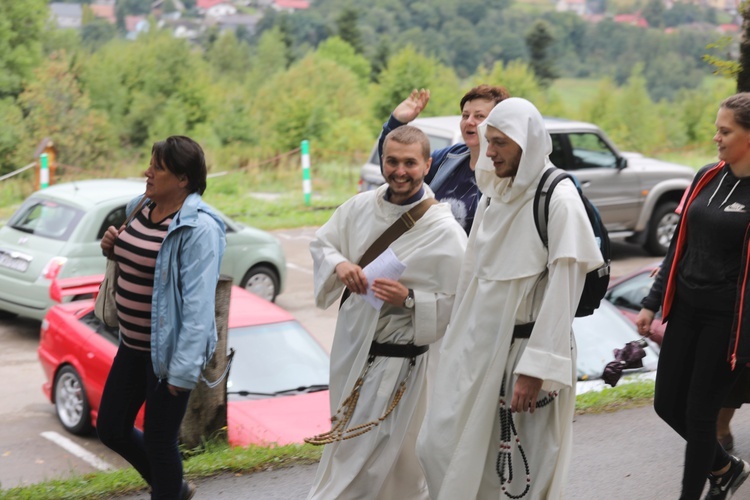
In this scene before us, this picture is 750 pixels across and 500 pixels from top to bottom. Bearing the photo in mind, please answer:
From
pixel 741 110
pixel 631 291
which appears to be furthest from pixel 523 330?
pixel 631 291

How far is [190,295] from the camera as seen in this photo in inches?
167

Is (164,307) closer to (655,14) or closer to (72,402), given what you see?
(72,402)

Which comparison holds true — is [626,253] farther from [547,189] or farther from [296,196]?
[547,189]

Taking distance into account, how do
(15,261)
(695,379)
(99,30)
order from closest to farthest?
(695,379) < (15,261) < (99,30)

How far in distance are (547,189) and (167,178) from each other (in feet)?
5.15

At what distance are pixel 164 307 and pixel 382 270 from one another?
88cm

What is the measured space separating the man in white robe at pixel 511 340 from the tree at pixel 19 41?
43.3m

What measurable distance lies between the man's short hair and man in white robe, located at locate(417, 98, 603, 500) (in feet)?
1.04

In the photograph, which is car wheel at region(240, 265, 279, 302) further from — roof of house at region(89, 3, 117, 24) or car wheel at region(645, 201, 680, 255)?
roof of house at region(89, 3, 117, 24)

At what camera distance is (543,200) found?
3.83 m

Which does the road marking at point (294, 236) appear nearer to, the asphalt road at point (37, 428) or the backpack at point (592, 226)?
the asphalt road at point (37, 428)

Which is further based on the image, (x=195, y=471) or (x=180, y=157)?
(x=195, y=471)

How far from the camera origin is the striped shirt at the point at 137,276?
4301mm

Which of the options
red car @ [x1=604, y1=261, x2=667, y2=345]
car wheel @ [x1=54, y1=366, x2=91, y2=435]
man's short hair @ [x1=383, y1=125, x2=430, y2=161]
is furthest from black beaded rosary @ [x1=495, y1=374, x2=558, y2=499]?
red car @ [x1=604, y1=261, x2=667, y2=345]
